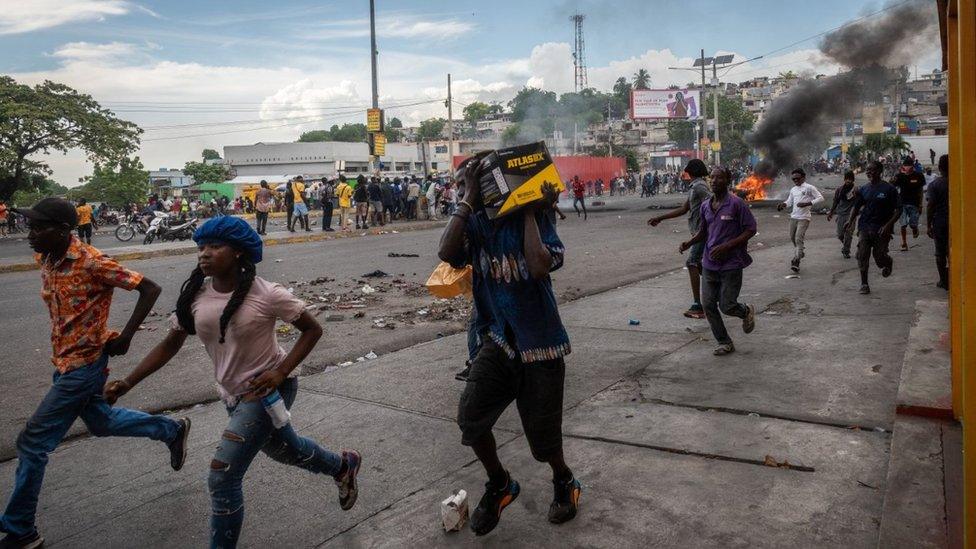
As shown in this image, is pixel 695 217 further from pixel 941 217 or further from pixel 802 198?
pixel 802 198

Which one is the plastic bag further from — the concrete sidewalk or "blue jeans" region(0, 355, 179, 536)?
"blue jeans" region(0, 355, 179, 536)

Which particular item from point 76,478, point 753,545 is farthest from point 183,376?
point 753,545

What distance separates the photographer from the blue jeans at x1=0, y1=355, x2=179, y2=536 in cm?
317

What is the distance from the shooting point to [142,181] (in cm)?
5138

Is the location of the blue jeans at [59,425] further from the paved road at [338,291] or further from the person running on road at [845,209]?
the person running on road at [845,209]

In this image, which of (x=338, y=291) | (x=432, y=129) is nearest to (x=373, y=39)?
(x=338, y=291)

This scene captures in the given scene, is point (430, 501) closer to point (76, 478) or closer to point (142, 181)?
point (76, 478)

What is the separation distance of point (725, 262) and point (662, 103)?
64.7 metres

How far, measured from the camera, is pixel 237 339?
2.87 m

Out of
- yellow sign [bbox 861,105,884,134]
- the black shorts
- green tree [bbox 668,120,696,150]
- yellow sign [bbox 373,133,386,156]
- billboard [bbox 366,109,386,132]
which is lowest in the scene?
the black shorts

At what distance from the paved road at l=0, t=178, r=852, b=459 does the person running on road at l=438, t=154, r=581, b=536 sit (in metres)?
3.28

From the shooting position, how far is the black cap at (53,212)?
3.35m

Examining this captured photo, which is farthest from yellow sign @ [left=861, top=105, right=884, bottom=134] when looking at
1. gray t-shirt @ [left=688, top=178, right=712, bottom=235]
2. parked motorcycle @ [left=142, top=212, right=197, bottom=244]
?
gray t-shirt @ [left=688, top=178, right=712, bottom=235]

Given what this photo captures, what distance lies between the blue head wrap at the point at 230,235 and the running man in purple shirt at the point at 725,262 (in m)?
4.11
